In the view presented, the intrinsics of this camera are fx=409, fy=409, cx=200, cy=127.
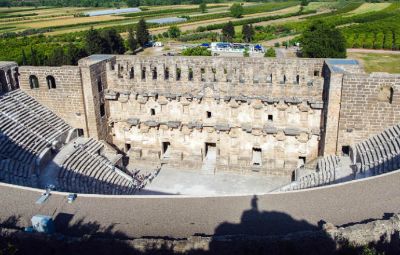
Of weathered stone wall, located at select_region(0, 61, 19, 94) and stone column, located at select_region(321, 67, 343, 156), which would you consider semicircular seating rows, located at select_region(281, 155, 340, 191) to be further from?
weathered stone wall, located at select_region(0, 61, 19, 94)

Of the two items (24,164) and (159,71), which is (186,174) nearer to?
(159,71)

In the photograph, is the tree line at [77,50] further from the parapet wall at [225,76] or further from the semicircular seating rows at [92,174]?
the semicircular seating rows at [92,174]

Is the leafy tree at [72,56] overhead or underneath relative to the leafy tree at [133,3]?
underneath

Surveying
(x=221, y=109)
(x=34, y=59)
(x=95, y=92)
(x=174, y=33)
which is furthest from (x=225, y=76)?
(x=174, y=33)

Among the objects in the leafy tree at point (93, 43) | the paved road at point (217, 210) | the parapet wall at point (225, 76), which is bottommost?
the paved road at point (217, 210)

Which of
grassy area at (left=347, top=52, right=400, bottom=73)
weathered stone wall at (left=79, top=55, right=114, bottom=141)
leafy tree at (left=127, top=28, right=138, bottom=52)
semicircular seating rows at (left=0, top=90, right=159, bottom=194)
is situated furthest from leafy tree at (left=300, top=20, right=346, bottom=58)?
semicircular seating rows at (left=0, top=90, right=159, bottom=194)

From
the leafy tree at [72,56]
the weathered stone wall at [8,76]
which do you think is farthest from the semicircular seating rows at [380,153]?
the leafy tree at [72,56]

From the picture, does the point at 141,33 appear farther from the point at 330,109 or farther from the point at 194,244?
the point at 194,244
